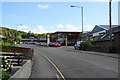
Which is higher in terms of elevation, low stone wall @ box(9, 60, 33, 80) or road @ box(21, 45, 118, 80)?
low stone wall @ box(9, 60, 33, 80)

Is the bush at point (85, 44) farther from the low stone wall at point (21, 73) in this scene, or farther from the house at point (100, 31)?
the low stone wall at point (21, 73)

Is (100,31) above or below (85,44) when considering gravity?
above

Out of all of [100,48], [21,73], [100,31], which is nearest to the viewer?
[21,73]

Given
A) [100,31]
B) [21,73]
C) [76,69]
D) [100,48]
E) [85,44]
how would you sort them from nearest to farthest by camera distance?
[21,73] → [76,69] → [100,48] → [85,44] → [100,31]

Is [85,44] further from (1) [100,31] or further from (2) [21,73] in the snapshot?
(2) [21,73]

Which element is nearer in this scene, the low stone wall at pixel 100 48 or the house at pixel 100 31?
the low stone wall at pixel 100 48

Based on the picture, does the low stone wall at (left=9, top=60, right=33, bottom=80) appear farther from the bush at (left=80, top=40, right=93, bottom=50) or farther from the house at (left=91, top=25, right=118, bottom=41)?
the house at (left=91, top=25, right=118, bottom=41)

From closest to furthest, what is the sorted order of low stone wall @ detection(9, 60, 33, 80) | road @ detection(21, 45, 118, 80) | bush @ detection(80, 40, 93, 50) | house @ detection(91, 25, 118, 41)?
low stone wall @ detection(9, 60, 33, 80), road @ detection(21, 45, 118, 80), bush @ detection(80, 40, 93, 50), house @ detection(91, 25, 118, 41)

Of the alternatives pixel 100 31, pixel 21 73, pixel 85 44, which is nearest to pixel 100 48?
pixel 85 44

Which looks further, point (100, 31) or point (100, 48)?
point (100, 31)

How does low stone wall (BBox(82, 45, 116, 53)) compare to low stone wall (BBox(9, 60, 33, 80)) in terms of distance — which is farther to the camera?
low stone wall (BBox(82, 45, 116, 53))

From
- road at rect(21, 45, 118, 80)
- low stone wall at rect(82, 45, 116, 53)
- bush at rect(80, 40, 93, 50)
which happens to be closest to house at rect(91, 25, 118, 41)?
bush at rect(80, 40, 93, 50)

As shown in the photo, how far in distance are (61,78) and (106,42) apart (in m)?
28.3

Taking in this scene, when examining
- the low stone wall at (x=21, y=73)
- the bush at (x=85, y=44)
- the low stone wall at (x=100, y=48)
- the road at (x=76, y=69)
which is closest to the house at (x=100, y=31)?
the bush at (x=85, y=44)
